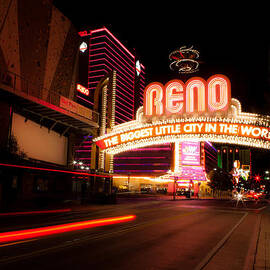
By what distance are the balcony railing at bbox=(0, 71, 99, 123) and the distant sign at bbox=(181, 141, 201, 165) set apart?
49146 millimetres

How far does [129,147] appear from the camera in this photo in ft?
87.6

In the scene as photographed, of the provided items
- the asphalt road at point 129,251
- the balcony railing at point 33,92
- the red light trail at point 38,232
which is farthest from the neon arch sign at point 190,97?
the asphalt road at point 129,251

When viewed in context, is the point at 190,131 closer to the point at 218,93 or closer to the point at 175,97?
the point at 175,97

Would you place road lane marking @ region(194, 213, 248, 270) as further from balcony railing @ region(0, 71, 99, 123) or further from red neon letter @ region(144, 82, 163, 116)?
balcony railing @ region(0, 71, 99, 123)

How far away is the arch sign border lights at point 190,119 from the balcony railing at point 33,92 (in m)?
2.59

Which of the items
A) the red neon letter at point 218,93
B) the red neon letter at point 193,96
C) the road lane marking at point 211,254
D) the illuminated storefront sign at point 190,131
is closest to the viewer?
the road lane marking at point 211,254

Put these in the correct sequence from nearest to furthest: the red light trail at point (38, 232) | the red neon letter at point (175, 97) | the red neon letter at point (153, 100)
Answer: the red light trail at point (38, 232), the red neon letter at point (175, 97), the red neon letter at point (153, 100)

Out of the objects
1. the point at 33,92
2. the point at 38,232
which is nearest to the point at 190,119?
the point at 33,92

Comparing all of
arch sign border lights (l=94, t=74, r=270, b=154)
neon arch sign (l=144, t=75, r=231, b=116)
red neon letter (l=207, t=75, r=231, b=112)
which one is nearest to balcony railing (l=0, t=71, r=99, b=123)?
arch sign border lights (l=94, t=74, r=270, b=154)

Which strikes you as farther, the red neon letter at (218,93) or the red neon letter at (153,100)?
the red neon letter at (153,100)

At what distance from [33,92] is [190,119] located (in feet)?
42.6

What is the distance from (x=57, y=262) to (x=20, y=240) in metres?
→ 3.23

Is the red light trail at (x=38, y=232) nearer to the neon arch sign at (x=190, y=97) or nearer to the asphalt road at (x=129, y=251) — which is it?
the asphalt road at (x=129, y=251)

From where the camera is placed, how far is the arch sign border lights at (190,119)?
22.1 meters
